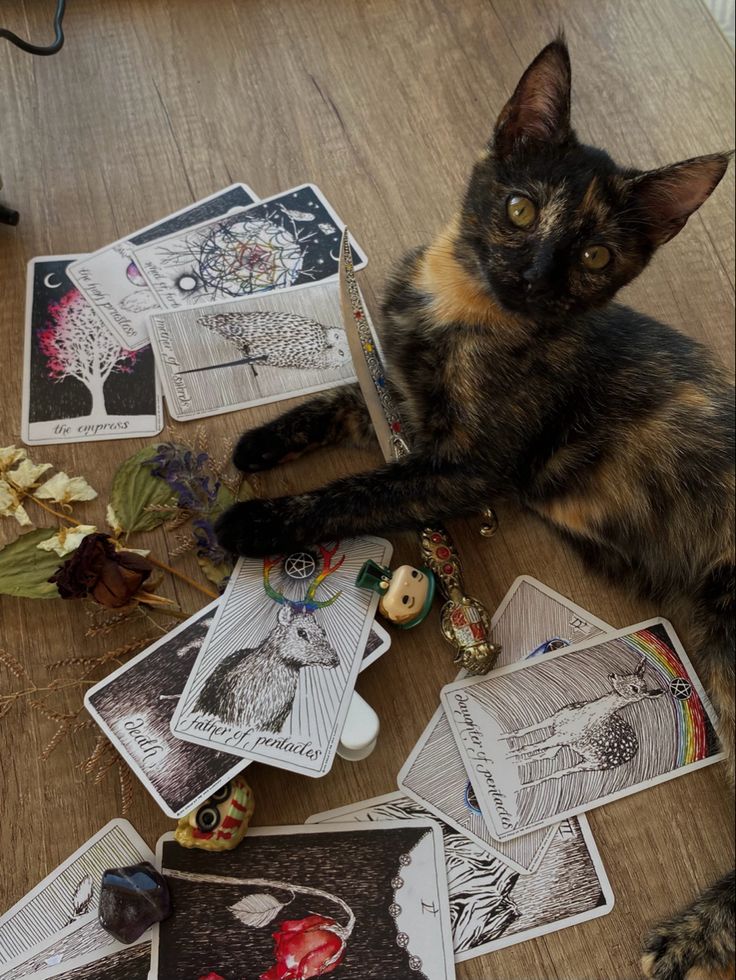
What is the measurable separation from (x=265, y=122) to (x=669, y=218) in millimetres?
968

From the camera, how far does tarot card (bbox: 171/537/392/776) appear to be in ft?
3.77

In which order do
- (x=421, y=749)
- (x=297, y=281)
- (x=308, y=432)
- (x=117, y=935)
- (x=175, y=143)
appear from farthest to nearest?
(x=175, y=143) < (x=297, y=281) < (x=308, y=432) < (x=421, y=749) < (x=117, y=935)

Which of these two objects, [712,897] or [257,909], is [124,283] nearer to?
[257,909]

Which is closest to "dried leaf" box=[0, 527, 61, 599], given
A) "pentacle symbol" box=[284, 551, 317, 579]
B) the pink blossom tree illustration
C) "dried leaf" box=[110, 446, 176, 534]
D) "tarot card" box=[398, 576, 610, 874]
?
"dried leaf" box=[110, 446, 176, 534]

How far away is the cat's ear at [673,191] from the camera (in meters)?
1.03

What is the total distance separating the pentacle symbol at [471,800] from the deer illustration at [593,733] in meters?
0.08

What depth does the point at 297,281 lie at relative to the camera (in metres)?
1.53

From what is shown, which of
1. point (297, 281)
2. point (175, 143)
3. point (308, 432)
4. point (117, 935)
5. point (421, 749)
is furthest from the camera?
point (175, 143)

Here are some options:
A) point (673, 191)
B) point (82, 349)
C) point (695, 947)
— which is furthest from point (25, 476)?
point (695, 947)

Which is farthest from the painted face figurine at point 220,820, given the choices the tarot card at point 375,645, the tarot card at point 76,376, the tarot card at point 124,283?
the tarot card at point 124,283

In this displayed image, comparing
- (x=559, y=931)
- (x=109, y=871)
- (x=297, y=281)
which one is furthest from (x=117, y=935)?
(x=297, y=281)

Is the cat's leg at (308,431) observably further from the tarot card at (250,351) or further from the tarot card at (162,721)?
the tarot card at (162,721)

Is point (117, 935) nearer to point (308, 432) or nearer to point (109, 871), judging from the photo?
point (109, 871)

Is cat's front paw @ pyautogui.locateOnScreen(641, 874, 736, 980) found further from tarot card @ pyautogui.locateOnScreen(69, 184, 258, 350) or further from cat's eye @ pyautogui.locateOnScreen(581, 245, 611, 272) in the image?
tarot card @ pyautogui.locateOnScreen(69, 184, 258, 350)
